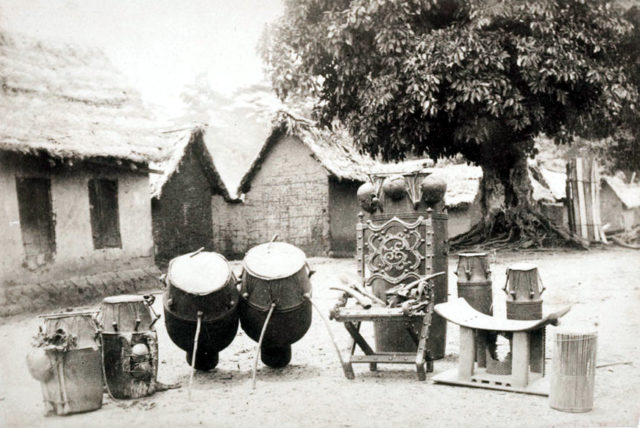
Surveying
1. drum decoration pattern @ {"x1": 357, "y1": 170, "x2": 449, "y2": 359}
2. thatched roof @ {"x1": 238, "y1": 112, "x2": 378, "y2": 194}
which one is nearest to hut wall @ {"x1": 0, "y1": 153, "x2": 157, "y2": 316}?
thatched roof @ {"x1": 238, "y1": 112, "x2": 378, "y2": 194}

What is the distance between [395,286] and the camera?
15.9 ft

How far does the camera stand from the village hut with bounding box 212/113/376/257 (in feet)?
41.7

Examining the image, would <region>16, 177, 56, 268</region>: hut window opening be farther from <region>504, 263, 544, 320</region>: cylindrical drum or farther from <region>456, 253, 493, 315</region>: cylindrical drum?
<region>504, 263, 544, 320</region>: cylindrical drum

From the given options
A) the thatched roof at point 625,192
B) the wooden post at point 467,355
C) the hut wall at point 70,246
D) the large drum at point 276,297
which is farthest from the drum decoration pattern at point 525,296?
the thatched roof at point 625,192

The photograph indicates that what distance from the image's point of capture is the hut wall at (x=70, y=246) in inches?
289

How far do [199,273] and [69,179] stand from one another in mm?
4824

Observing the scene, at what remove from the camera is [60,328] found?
379 centimetres

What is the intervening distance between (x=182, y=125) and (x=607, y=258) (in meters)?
→ 8.65

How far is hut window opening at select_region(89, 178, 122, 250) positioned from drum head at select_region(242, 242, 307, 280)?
4810mm

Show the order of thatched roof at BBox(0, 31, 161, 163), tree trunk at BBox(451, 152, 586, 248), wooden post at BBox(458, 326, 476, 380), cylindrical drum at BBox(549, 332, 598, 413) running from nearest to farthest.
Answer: cylindrical drum at BBox(549, 332, 598, 413), wooden post at BBox(458, 326, 476, 380), thatched roof at BBox(0, 31, 161, 163), tree trunk at BBox(451, 152, 586, 248)

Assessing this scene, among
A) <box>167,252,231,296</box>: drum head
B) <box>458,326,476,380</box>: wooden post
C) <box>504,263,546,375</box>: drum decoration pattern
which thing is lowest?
<box>458,326,476,380</box>: wooden post

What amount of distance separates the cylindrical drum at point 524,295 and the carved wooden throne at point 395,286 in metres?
0.60

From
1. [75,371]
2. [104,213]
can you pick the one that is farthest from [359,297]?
[104,213]

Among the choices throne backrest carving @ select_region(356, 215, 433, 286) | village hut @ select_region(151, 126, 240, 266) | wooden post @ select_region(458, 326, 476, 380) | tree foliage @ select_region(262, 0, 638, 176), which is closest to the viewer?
wooden post @ select_region(458, 326, 476, 380)
